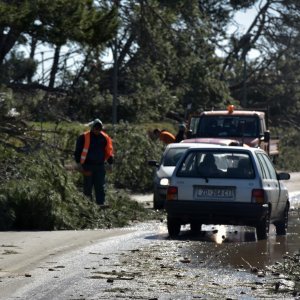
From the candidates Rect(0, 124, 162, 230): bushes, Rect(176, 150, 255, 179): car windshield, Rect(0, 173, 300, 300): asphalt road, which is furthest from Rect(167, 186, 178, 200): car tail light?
Rect(0, 124, 162, 230): bushes

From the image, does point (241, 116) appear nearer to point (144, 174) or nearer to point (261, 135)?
point (261, 135)

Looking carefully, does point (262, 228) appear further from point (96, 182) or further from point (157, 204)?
point (157, 204)

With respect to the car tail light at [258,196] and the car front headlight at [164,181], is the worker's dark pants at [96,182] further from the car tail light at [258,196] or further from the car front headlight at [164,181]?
the car tail light at [258,196]

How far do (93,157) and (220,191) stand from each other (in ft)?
14.8

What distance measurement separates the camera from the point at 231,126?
30.3 metres

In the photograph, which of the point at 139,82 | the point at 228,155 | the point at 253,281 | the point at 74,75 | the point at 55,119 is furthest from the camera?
the point at 139,82

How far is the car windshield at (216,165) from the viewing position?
18375 mm

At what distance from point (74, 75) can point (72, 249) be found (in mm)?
22046

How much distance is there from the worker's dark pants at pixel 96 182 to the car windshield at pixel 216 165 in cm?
357

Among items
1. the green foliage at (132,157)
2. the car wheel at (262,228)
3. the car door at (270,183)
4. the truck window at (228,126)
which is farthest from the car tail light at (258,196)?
the truck window at (228,126)

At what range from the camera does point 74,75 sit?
123 feet

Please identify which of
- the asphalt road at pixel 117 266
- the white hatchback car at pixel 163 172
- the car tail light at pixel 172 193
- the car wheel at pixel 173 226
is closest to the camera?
the asphalt road at pixel 117 266

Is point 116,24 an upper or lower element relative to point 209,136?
upper

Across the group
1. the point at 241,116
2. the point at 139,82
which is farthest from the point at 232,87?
the point at 241,116
